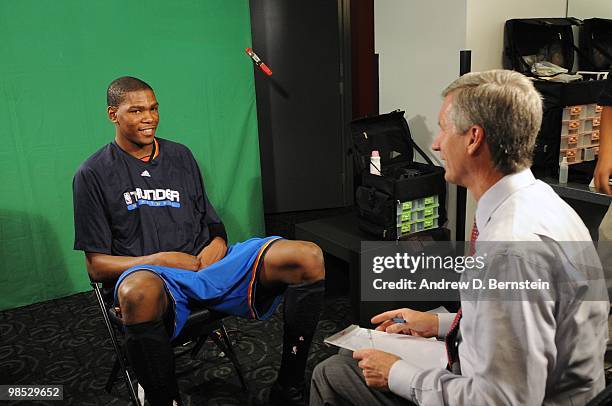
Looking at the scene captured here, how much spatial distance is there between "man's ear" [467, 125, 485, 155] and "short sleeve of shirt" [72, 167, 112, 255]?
1.46m

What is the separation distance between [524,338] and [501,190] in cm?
32

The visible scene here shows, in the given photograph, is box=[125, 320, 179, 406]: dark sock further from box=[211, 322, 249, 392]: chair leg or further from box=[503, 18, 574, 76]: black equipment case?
box=[503, 18, 574, 76]: black equipment case

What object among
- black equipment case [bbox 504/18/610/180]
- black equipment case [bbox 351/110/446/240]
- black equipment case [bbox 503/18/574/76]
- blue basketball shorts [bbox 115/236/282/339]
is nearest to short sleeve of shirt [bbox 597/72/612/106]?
black equipment case [bbox 504/18/610/180]

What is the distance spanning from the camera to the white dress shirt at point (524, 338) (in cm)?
95

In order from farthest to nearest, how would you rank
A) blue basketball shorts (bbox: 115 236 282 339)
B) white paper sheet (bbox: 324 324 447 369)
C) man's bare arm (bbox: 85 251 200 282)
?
man's bare arm (bbox: 85 251 200 282), blue basketball shorts (bbox: 115 236 282 339), white paper sheet (bbox: 324 324 447 369)

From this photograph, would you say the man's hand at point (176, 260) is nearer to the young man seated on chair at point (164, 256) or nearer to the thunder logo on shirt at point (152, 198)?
the young man seated on chair at point (164, 256)

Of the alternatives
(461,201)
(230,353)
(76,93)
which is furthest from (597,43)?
(76,93)

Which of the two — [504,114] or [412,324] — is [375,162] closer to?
[412,324]

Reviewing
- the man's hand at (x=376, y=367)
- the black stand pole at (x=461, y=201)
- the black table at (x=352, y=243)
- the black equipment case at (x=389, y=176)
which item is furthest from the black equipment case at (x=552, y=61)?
the man's hand at (x=376, y=367)

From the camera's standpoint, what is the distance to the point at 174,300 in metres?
1.85

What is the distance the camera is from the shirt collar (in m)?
1.11

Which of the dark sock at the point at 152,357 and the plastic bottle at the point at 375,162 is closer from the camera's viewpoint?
the dark sock at the point at 152,357

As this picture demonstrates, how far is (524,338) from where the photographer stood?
3.09 ft

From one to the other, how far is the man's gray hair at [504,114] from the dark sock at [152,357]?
1173mm
